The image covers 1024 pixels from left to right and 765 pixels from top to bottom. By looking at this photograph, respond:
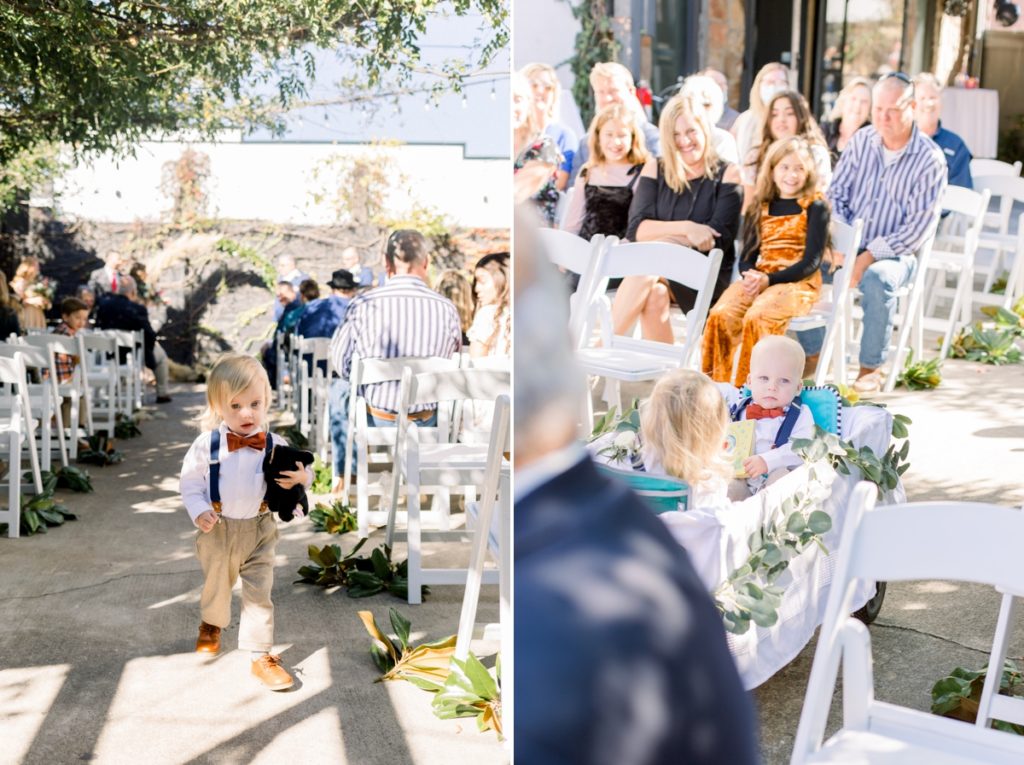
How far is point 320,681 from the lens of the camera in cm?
367

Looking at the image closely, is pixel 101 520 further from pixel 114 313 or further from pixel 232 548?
pixel 114 313

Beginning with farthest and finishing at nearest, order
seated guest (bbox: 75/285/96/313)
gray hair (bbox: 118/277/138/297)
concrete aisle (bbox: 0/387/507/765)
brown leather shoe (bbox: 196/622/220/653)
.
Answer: gray hair (bbox: 118/277/138/297), seated guest (bbox: 75/285/96/313), brown leather shoe (bbox: 196/622/220/653), concrete aisle (bbox: 0/387/507/765)

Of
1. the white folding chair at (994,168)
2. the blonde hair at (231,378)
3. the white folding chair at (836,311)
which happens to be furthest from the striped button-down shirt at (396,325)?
the white folding chair at (994,168)

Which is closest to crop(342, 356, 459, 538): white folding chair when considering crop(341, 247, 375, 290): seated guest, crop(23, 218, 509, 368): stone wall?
crop(341, 247, 375, 290): seated guest

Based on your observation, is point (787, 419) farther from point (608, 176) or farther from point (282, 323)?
point (282, 323)

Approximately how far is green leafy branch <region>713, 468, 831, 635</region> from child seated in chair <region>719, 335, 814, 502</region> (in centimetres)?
7

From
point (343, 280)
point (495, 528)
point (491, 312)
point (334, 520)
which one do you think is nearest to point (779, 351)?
point (495, 528)

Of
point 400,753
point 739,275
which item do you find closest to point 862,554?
point 739,275

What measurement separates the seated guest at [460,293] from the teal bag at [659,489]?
3.85m

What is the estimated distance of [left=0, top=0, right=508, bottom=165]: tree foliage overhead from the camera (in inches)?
188

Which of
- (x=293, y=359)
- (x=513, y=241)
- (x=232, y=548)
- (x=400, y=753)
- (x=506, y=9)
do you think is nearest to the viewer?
(x=513, y=241)

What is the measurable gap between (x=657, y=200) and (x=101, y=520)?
338 centimetres

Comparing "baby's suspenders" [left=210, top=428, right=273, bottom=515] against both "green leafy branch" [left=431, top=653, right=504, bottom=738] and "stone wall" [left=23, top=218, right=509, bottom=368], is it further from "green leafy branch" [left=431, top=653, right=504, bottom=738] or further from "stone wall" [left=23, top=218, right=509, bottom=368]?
"stone wall" [left=23, top=218, right=509, bottom=368]

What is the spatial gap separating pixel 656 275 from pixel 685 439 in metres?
0.37
